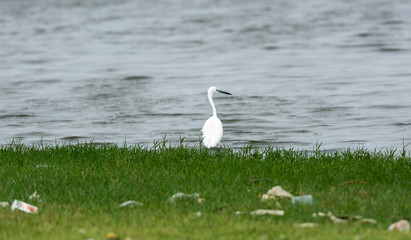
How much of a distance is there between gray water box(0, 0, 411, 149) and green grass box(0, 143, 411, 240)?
149 inches

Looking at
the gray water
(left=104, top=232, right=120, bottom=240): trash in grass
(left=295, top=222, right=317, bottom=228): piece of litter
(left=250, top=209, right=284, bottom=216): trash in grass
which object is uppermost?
the gray water

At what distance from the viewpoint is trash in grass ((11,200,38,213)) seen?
830cm

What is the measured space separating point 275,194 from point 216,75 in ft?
54.8

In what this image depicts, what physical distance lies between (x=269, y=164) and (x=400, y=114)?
26.2 ft

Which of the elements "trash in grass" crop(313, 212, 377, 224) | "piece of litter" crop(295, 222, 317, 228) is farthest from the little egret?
"piece of litter" crop(295, 222, 317, 228)

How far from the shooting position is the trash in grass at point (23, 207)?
8305 mm

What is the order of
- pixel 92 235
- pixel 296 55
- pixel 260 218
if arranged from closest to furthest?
pixel 92 235, pixel 260 218, pixel 296 55

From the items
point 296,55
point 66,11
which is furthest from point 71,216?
point 66,11

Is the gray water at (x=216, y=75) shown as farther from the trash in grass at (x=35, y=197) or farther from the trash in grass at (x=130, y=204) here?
the trash in grass at (x=130, y=204)

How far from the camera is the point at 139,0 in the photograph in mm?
61281

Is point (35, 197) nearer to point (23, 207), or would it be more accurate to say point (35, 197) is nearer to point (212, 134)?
point (23, 207)

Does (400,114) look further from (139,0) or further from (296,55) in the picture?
(139,0)

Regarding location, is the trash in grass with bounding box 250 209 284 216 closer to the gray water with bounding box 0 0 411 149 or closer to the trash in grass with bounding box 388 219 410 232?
the trash in grass with bounding box 388 219 410 232

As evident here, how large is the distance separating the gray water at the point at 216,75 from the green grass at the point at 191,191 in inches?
149
